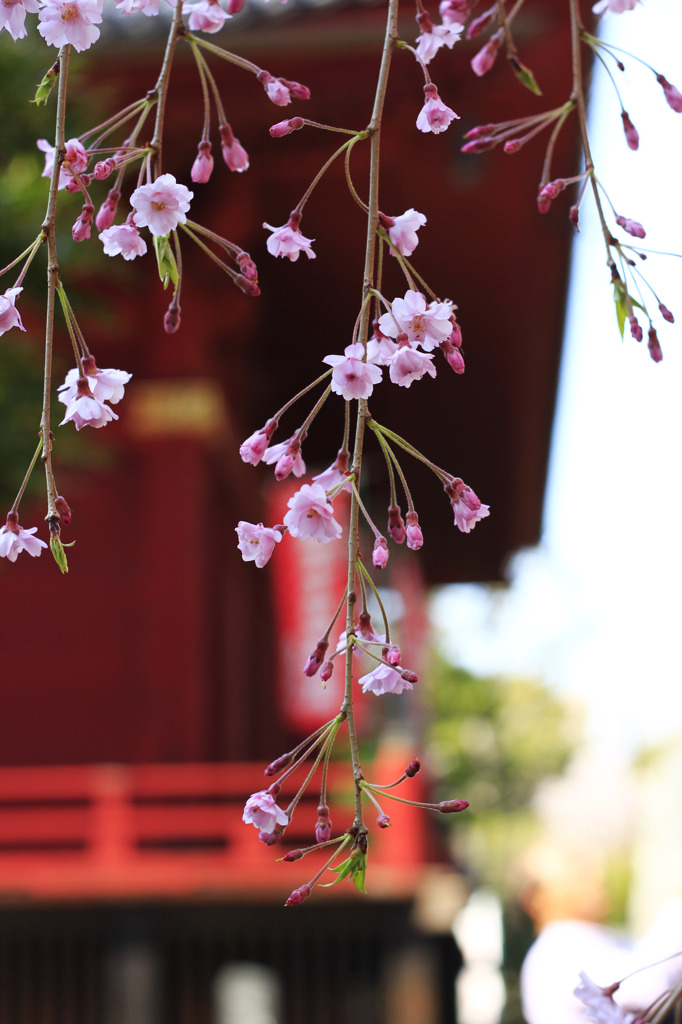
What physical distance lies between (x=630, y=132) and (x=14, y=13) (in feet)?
1.60

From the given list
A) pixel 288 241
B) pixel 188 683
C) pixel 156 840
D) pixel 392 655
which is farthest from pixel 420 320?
pixel 156 840

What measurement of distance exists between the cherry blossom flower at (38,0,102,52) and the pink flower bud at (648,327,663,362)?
18.3 inches

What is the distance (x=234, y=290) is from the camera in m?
5.85

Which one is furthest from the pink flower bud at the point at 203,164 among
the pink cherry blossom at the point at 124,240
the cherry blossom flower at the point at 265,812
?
the cherry blossom flower at the point at 265,812

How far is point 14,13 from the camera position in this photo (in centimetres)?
93

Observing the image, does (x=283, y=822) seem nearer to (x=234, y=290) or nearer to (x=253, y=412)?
(x=234, y=290)

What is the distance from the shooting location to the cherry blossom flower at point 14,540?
2.91 feet

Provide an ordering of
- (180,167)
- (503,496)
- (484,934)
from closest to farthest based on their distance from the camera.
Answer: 1. (180,167)
2. (503,496)
3. (484,934)

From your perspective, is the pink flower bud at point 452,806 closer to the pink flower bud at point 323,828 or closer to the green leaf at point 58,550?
the pink flower bud at point 323,828

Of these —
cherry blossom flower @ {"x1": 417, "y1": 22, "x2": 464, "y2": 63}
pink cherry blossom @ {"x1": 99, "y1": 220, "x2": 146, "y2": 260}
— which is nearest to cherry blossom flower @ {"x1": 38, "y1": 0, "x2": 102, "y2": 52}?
pink cherry blossom @ {"x1": 99, "y1": 220, "x2": 146, "y2": 260}

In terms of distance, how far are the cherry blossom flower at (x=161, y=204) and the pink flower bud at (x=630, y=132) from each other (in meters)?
0.36

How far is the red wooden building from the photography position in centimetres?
525

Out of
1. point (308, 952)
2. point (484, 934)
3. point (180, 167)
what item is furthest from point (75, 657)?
point (484, 934)

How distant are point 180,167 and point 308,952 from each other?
11.8ft
